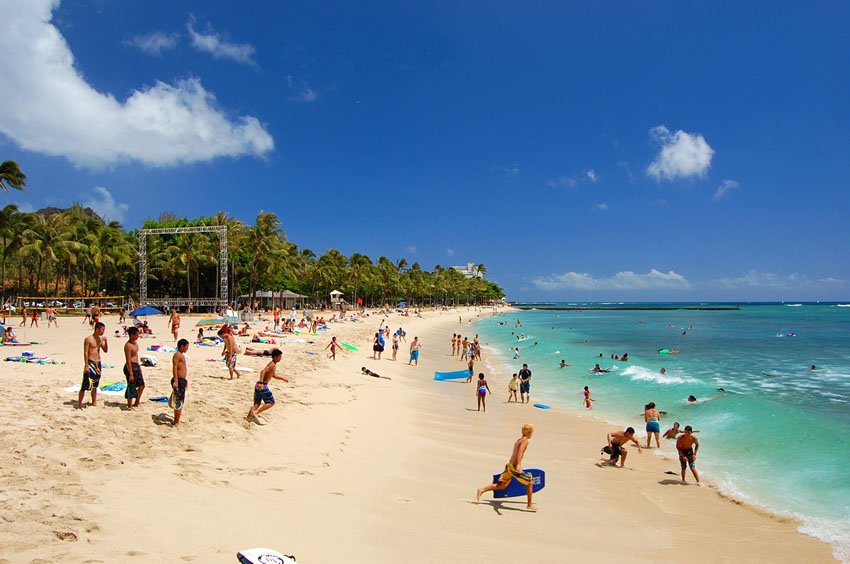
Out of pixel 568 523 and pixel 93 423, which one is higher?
pixel 93 423

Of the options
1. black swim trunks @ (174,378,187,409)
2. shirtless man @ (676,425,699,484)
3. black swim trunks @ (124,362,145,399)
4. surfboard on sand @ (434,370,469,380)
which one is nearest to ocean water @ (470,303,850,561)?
shirtless man @ (676,425,699,484)

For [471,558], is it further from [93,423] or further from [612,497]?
[93,423]

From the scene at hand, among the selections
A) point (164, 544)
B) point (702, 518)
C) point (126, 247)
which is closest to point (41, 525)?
point (164, 544)

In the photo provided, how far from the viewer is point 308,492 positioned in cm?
608

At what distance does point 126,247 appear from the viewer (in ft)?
157

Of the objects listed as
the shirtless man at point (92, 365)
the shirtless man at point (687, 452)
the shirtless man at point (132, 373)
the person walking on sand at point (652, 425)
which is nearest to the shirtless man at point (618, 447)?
the shirtless man at point (687, 452)

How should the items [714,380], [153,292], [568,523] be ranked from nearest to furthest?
[568,523], [714,380], [153,292]

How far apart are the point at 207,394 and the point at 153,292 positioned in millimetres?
54770

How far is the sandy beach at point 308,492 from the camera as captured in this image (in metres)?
4.47

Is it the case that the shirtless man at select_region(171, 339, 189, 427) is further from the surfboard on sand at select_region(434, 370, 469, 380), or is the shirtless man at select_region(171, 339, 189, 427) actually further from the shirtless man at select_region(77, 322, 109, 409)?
the surfboard on sand at select_region(434, 370, 469, 380)

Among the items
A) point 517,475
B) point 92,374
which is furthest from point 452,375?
point 92,374

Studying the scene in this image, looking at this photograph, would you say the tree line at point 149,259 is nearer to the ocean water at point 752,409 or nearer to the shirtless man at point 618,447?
the ocean water at point 752,409

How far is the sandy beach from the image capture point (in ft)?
14.7

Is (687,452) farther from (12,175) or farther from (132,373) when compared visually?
(12,175)
